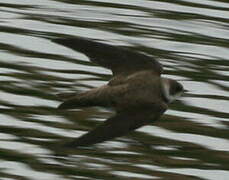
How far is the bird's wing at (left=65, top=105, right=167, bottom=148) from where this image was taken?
12.5 m

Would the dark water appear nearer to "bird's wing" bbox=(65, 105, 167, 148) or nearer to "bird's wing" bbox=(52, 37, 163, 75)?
"bird's wing" bbox=(65, 105, 167, 148)

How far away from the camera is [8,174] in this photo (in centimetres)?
1280

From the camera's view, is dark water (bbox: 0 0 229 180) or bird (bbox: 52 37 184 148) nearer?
bird (bbox: 52 37 184 148)

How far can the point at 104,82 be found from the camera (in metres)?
15.6

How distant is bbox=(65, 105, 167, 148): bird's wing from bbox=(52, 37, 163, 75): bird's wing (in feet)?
2.43

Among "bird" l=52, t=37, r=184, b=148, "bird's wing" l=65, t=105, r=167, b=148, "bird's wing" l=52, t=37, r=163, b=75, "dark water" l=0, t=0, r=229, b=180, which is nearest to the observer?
"bird's wing" l=65, t=105, r=167, b=148

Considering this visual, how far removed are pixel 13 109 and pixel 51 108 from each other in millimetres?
390

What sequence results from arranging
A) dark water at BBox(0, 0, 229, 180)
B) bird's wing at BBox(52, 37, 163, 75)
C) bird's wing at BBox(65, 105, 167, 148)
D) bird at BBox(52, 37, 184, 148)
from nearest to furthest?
bird's wing at BBox(65, 105, 167, 148), bird at BBox(52, 37, 184, 148), dark water at BBox(0, 0, 229, 180), bird's wing at BBox(52, 37, 163, 75)

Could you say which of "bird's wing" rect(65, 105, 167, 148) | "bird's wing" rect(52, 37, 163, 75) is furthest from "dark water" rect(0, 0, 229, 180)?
"bird's wing" rect(52, 37, 163, 75)

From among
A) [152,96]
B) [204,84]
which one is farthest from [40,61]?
[152,96]

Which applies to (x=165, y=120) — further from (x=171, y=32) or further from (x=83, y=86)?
(x=171, y=32)

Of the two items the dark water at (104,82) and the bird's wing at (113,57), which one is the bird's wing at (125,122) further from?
the bird's wing at (113,57)

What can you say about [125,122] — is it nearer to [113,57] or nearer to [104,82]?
[113,57]

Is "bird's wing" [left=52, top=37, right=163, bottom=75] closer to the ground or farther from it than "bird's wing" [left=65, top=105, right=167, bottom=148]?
farther from it
